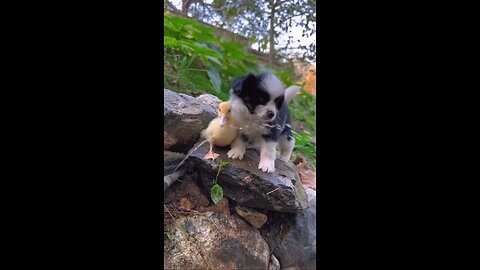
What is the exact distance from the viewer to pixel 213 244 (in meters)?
1.36

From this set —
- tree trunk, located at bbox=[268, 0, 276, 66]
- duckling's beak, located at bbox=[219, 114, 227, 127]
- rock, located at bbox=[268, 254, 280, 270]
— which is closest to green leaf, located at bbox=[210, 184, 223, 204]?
duckling's beak, located at bbox=[219, 114, 227, 127]

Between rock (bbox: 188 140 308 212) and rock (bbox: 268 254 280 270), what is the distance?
0.18 metres

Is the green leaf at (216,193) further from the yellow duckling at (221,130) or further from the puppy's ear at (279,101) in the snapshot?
the puppy's ear at (279,101)

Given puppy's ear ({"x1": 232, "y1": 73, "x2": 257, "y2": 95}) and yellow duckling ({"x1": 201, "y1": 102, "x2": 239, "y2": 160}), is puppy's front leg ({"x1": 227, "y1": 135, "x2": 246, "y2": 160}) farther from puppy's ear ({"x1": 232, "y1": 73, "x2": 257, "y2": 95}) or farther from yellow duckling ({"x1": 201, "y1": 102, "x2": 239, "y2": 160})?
puppy's ear ({"x1": 232, "y1": 73, "x2": 257, "y2": 95})

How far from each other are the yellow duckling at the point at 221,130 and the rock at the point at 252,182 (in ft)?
0.06

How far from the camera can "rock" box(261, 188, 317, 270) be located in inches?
57.1

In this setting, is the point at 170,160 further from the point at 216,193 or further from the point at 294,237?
the point at 294,237

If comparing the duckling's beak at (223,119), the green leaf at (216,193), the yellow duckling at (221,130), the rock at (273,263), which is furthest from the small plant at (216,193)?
the rock at (273,263)

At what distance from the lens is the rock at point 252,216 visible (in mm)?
1375
